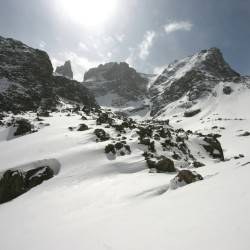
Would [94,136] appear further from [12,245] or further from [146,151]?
[12,245]

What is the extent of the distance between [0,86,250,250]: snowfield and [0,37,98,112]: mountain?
51.4 m

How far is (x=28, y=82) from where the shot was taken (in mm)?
88750

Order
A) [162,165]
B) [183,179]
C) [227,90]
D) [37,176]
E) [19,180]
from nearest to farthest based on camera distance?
[183,179], [19,180], [37,176], [162,165], [227,90]

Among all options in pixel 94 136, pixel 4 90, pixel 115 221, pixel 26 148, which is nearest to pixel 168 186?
pixel 115 221

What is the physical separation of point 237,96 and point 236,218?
425 feet

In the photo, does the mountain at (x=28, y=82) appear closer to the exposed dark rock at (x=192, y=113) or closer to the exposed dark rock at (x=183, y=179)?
the exposed dark rock at (x=192, y=113)

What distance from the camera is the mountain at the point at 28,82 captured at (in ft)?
240

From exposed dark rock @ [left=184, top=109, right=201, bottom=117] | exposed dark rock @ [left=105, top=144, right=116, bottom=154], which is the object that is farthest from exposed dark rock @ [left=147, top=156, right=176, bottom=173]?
exposed dark rock @ [left=184, top=109, right=201, bottom=117]

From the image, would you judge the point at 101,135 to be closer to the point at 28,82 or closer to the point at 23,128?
the point at 23,128

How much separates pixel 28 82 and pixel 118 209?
88.6 m

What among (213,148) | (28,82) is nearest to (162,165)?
(213,148)

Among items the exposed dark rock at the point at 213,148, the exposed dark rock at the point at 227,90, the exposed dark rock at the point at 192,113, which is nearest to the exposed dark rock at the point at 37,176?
the exposed dark rock at the point at 213,148

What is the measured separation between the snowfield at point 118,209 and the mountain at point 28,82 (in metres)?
51.4

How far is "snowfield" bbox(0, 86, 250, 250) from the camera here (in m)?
6.30
